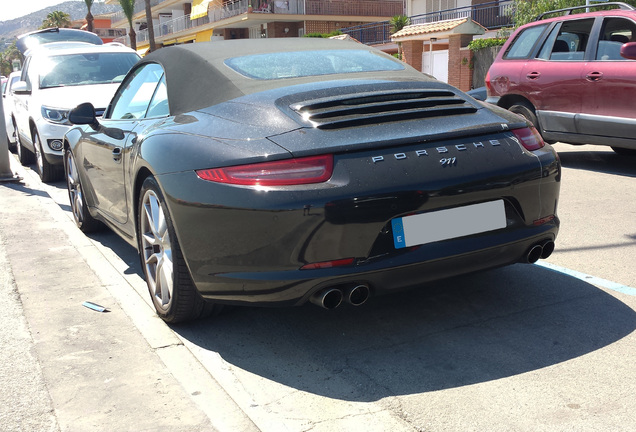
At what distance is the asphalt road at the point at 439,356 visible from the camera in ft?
9.06

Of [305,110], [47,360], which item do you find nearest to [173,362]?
[47,360]

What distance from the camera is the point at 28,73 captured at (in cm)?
1073

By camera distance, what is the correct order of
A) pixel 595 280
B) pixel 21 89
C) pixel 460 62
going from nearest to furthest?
pixel 595 280 < pixel 21 89 < pixel 460 62

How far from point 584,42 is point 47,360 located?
695 cm

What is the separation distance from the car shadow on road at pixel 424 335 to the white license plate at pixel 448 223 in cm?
55

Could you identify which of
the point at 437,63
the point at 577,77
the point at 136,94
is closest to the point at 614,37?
the point at 577,77

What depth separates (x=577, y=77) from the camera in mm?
8039

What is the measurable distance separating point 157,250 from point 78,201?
8.48 feet

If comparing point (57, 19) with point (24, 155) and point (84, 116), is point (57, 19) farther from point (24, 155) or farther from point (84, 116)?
point (84, 116)

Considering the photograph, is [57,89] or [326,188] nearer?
[326,188]

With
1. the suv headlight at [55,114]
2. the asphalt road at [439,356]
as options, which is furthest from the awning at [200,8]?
the asphalt road at [439,356]

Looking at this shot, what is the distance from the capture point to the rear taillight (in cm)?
356

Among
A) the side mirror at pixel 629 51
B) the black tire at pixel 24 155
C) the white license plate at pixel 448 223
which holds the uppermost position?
the side mirror at pixel 629 51

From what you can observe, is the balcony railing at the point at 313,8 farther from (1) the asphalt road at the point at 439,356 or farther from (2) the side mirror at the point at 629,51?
(1) the asphalt road at the point at 439,356
